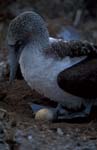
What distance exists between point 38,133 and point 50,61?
2.56ft

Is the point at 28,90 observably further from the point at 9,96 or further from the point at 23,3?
the point at 23,3

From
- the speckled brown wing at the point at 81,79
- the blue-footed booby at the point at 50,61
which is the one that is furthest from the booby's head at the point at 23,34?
the speckled brown wing at the point at 81,79

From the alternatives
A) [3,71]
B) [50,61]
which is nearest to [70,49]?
[50,61]

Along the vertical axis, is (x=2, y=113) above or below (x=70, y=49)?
below

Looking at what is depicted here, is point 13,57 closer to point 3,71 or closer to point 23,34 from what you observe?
point 23,34

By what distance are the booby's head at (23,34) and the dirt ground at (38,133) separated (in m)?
0.48

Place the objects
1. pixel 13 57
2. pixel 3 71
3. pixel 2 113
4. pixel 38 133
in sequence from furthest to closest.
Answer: pixel 3 71 < pixel 13 57 < pixel 2 113 < pixel 38 133

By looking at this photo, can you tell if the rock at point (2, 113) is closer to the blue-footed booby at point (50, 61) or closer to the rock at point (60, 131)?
the blue-footed booby at point (50, 61)

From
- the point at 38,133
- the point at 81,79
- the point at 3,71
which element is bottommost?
the point at 3,71

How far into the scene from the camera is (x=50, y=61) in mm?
6320

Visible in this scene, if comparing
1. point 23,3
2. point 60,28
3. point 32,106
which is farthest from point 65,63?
point 23,3

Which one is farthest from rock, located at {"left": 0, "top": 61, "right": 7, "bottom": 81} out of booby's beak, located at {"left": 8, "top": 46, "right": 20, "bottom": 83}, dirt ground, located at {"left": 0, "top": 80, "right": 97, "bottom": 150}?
booby's beak, located at {"left": 8, "top": 46, "right": 20, "bottom": 83}

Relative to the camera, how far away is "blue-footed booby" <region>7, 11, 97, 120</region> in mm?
6309

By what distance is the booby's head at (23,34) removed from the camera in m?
6.30
